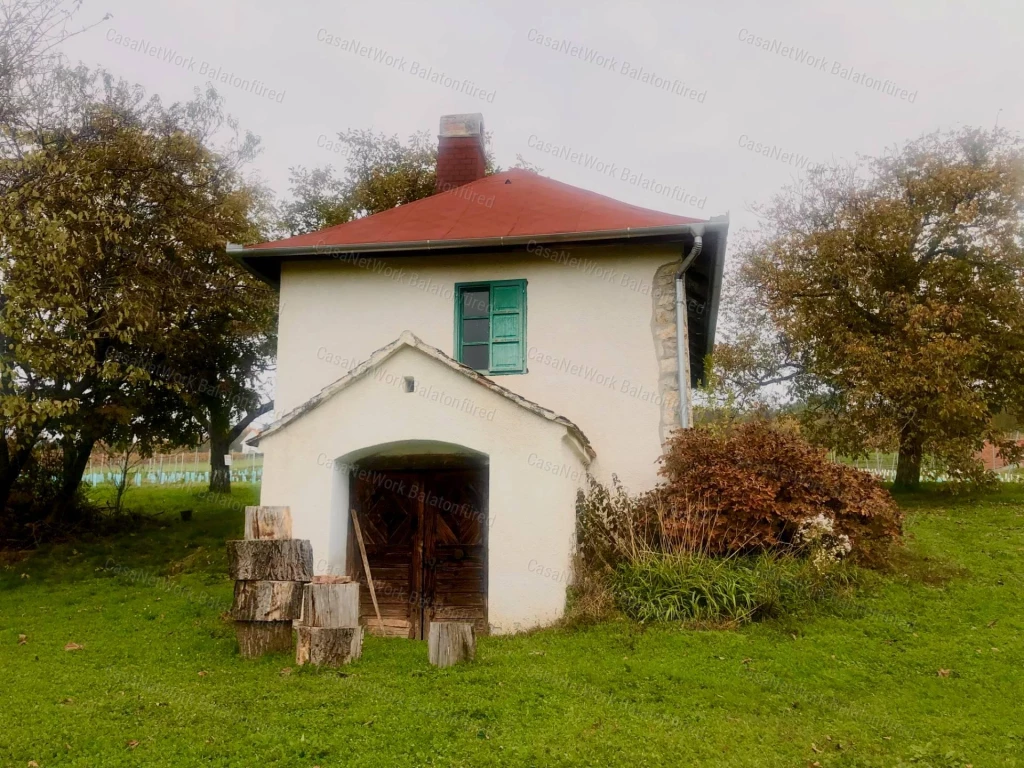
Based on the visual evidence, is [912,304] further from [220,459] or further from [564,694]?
[220,459]

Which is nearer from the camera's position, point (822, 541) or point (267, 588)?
point (267, 588)

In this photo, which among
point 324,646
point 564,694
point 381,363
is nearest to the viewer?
point 564,694

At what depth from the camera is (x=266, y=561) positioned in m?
6.90

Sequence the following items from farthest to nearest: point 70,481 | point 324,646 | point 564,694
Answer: point 70,481
point 324,646
point 564,694

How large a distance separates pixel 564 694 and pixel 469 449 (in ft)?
10.2

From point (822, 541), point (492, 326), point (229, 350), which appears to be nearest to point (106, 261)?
point (229, 350)

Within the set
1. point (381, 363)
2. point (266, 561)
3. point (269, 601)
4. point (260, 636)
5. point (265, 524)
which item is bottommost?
point (260, 636)

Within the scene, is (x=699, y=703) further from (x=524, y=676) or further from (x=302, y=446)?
(x=302, y=446)

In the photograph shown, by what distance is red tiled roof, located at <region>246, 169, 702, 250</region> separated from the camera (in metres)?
9.96

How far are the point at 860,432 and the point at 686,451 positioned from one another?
11.1 m

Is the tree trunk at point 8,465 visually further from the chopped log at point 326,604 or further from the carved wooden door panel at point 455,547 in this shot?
the chopped log at point 326,604

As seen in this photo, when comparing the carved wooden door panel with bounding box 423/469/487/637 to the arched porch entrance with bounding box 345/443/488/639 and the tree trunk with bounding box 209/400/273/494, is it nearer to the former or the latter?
the arched porch entrance with bounding box 345/443/488/639

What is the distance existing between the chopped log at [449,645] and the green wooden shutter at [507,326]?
401 cm

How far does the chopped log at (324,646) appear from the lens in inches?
258
